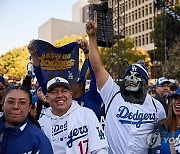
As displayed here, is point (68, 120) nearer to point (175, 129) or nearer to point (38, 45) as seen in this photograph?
point (175, 129)

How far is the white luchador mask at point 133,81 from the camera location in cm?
359

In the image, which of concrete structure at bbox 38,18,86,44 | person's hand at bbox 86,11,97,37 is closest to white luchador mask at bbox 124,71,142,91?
person's hand at bbox 86,11,97,37

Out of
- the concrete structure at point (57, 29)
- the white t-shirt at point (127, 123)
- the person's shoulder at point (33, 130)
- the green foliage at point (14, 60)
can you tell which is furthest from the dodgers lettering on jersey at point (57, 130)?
the concrete structure at point (57, 29)

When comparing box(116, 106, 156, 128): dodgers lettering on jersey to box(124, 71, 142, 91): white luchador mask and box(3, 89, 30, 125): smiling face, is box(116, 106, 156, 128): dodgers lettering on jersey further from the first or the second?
box(3, 89, 30, 125): smiling face

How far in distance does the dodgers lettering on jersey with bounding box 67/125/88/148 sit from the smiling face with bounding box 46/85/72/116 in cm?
22

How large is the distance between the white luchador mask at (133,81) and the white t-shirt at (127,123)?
0.13m

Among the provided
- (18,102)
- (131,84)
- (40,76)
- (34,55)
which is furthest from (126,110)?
(18,102)

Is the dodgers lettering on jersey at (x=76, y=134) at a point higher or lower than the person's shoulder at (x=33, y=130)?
lower

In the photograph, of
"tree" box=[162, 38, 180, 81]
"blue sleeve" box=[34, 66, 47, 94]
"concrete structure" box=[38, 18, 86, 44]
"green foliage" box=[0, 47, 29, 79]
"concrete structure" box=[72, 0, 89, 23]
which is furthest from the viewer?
"concrete structure" box=[72, 0, 89, 23]

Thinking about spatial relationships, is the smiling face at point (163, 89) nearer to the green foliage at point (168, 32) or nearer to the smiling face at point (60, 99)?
the smiling face at point (60, 99)

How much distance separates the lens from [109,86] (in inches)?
140

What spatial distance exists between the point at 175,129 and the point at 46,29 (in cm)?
8243

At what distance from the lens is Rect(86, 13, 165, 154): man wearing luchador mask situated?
345 cm

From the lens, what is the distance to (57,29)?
83000 millimetres
